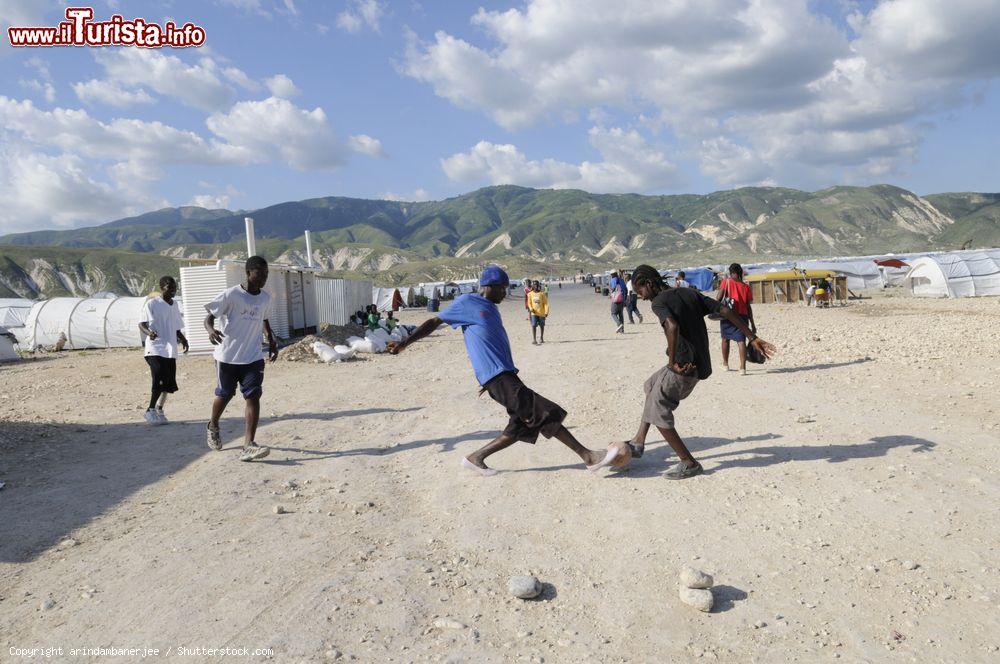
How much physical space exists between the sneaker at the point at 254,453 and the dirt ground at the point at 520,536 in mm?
102

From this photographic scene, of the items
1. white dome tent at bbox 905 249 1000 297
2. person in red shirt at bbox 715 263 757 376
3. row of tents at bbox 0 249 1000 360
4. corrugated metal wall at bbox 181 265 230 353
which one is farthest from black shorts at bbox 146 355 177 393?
white dome tent at bbox 905 249 1000 297

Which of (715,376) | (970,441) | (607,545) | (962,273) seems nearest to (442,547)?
(607,545)

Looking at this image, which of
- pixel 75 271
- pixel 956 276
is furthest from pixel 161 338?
pixel 75 271

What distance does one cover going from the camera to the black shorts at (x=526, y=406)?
4.92m

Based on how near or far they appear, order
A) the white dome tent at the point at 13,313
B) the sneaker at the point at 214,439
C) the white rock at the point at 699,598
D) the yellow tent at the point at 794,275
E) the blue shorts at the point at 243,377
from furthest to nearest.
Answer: the yellow tent at the point at 794,275 < the white dome tent at the point at 13,313 < the sneaker at the point at 214,439 < the blue shorts at the point at 243,377 < the white rock at the point at 699,598

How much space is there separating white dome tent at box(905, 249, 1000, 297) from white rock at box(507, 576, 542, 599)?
120 feet

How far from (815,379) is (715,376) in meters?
1.36

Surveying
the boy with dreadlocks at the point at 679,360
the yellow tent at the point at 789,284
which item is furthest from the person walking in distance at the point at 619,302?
the yellow tent at the point at 789,284

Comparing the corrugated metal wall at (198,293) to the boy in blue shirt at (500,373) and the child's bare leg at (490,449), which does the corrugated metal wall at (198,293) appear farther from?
the child's bare leg at (490,449)

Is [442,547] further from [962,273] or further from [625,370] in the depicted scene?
[962,273]

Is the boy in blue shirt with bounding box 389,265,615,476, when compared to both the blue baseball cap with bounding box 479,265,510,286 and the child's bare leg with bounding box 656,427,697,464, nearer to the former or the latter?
the blue baseball cap with bounding box 479,265,510,286

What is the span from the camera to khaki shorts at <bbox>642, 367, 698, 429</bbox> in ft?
16.2

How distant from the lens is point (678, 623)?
9.84 feet

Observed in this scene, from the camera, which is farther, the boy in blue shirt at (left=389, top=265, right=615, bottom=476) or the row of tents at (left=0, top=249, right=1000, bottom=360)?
the row of tents at (left=0, top=249, right=1000, bottom=360)
